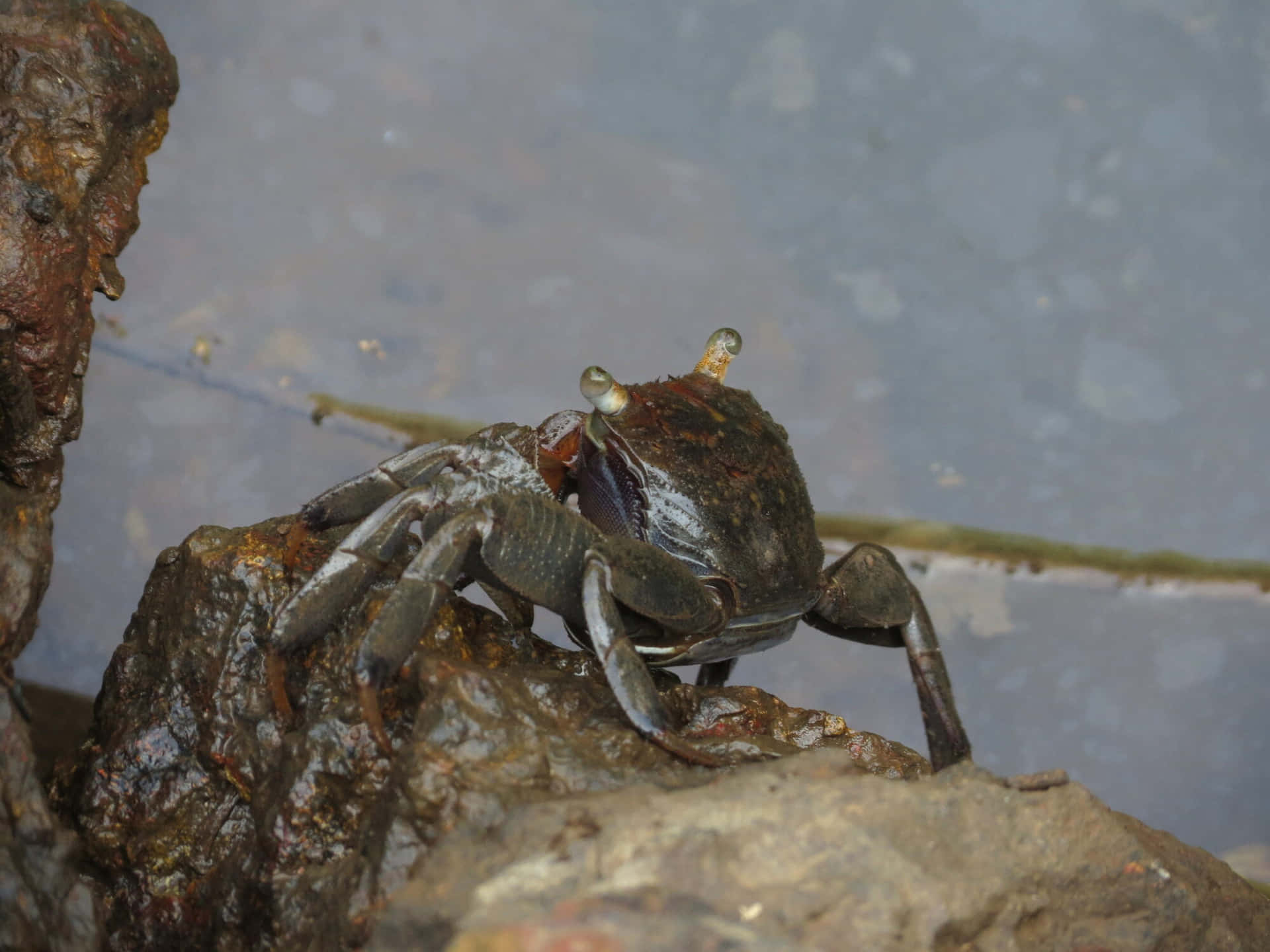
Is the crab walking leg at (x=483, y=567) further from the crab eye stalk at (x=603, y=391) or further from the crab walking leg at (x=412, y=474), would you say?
the crab eye stalk at (x=603, y=391)

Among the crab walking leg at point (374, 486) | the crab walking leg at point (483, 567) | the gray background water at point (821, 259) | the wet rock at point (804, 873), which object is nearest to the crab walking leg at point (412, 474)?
the crab walking leg at point (374, 486)

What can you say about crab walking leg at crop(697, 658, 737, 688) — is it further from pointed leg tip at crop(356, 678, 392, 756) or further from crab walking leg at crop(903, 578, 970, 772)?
pointed leg tip at crop(356, 678, 392, 756)

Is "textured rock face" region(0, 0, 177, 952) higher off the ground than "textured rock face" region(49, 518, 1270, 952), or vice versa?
"textured rock face" region(0, 0, 177, 952)

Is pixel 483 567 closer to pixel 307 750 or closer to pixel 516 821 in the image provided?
pixel 307 750

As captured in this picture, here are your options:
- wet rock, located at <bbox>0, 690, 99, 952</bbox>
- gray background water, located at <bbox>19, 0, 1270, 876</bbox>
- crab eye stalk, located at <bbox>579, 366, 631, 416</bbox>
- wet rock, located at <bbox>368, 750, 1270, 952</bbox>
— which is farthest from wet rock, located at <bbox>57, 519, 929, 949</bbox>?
gray background water, located at <bbox>19, 0, 1270, 876</bbox>

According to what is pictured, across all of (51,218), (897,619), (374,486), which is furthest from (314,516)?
(897,619)

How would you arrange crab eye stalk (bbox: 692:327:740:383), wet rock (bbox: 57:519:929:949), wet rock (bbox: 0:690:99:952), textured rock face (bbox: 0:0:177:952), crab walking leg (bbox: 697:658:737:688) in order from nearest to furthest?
wet rock (bbox: 0:690:99:952) → wet rock (bbox: 57:519:929:949) → textured rock face (bbox: 0:0:177:952) → crab eye stalk (bbox: 692:327:740:383) → crab walking leg (bbox: 697:658:737:688)
